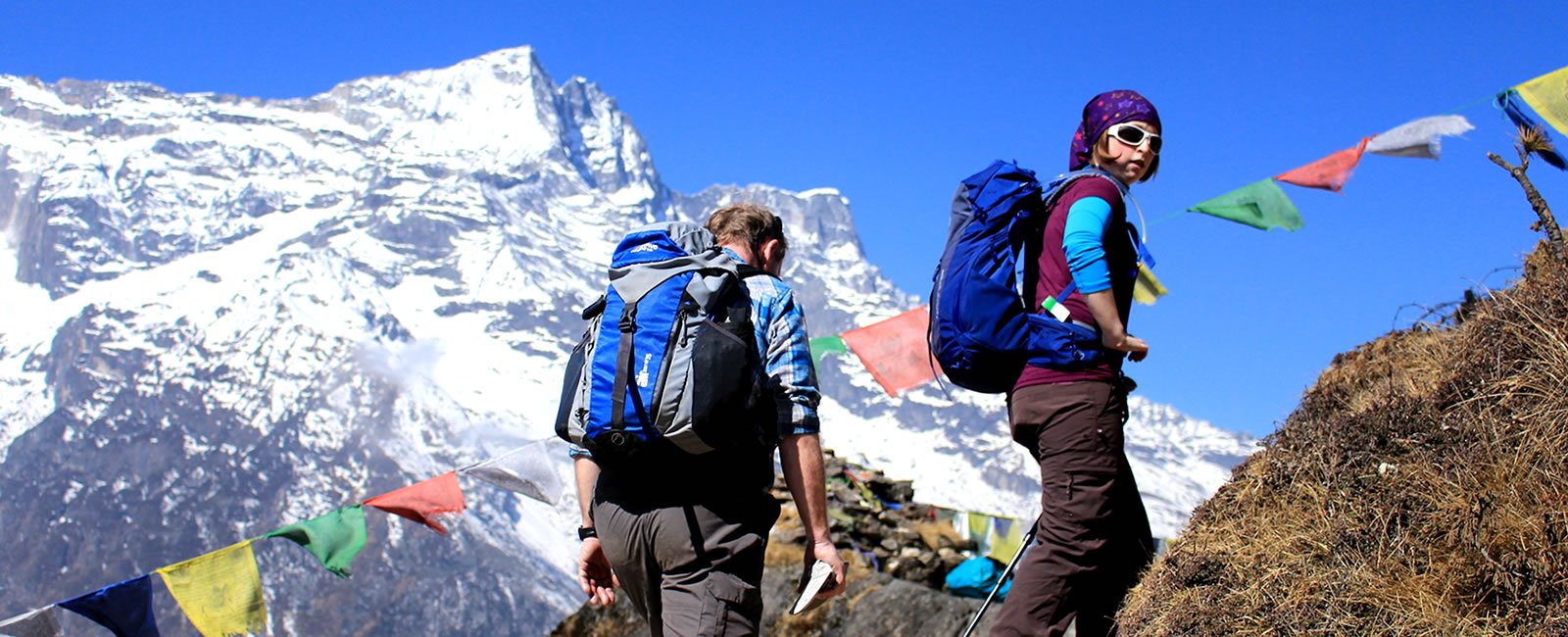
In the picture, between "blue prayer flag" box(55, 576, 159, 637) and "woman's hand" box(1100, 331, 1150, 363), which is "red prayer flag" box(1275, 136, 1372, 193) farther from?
"blue prayer flag" box(55, 576, 159, 637)

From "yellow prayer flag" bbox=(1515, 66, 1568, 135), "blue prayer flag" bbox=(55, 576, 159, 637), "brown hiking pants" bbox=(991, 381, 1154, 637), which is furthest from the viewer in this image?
"blue prayer flag" bbox=(55, 576, 159, 637)

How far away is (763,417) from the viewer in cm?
362

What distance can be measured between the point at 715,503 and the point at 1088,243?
1.36 metres

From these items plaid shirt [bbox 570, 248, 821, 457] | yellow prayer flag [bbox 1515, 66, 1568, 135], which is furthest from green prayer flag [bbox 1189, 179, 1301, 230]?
plaid shirt [bbox 570, 248, 821, 457]

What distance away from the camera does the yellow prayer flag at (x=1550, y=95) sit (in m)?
6.84

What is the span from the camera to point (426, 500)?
443 inches

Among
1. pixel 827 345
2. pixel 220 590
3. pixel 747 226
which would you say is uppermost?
pixel 827 345

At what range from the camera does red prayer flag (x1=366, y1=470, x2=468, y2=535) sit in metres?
11.0

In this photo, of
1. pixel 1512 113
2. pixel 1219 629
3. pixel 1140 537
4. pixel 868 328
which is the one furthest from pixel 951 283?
pixel 868 328

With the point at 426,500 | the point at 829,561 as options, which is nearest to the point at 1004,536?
the point at 426,500

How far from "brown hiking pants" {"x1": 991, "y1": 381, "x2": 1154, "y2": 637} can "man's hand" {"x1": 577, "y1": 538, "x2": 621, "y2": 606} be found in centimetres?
117

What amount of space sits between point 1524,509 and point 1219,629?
0.94 meters

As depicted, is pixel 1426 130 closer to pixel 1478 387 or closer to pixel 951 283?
pixel 1478 387

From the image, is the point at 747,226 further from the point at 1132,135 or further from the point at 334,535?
the point at 334,535
